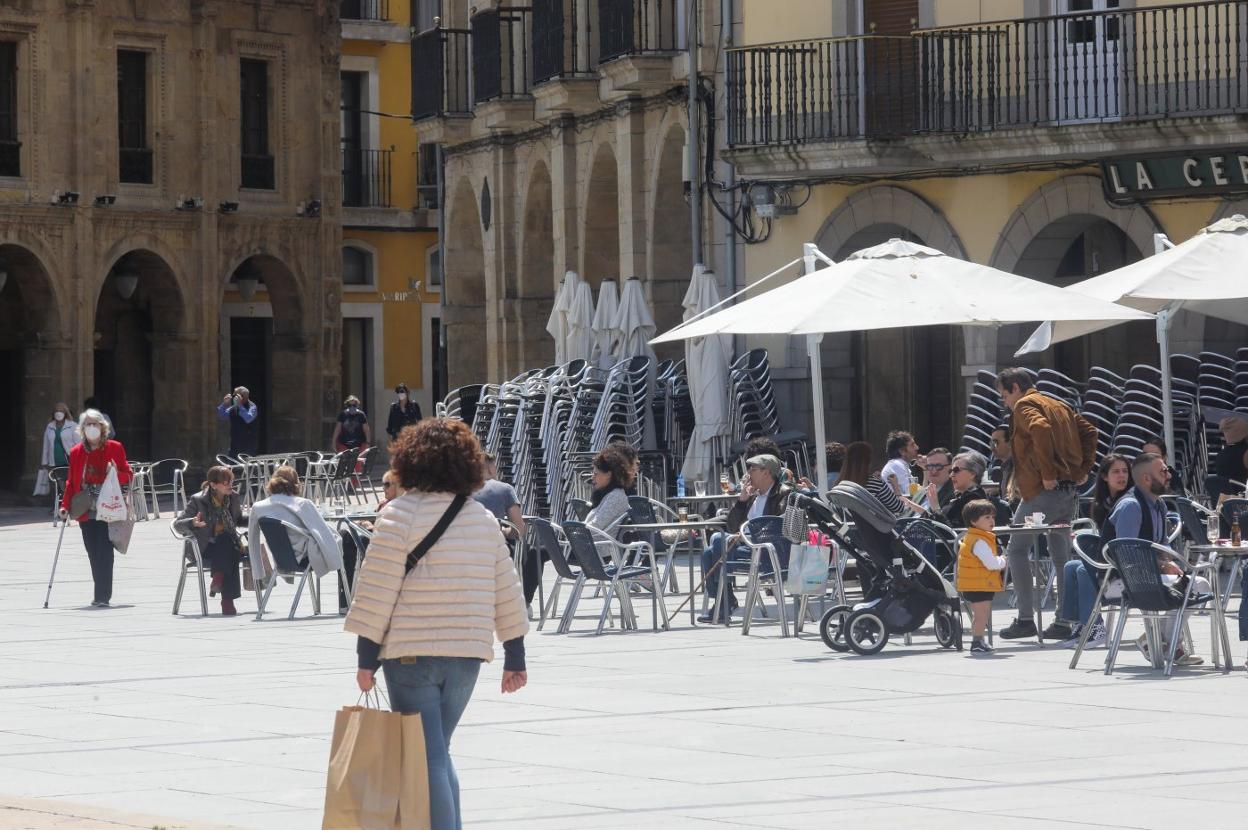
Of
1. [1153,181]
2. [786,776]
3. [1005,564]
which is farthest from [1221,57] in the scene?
[786,776]

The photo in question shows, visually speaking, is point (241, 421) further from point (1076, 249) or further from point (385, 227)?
point (1076, 249)

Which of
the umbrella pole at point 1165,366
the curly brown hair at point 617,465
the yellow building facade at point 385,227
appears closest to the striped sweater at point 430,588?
the curly brown hair at point 617,465

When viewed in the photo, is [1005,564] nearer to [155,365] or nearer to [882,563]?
[882,563]

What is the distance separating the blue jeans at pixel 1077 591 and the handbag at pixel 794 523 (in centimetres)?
178

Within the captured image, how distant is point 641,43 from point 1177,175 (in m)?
7.20

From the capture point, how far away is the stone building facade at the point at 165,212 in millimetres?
38781

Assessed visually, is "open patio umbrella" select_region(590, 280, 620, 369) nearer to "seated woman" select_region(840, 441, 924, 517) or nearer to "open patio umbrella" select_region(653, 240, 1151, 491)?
"open patio umbrella" select_region(653, 240, 1151, 491)

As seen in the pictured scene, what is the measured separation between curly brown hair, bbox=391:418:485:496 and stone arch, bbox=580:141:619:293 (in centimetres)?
2200

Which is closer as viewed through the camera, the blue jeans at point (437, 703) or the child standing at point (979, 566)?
the blue jeans at point (437, 703)

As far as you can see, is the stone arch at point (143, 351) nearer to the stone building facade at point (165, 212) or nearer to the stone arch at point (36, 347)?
the stone building facade at point (165, 212)

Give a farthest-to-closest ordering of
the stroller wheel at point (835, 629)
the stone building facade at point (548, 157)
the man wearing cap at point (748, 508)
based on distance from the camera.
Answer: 1. the stone building facade at point (548, 157)
2. the man wearing cap at point (748, 508)
3. the stroller wheel at point (835, 629)

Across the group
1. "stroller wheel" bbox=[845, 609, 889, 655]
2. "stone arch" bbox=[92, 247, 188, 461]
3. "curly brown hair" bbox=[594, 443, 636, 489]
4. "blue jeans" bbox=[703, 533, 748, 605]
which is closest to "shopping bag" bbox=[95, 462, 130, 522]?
"curly brown hair" bbox=[594, 443, 636, 489]

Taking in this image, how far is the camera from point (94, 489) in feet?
63.4

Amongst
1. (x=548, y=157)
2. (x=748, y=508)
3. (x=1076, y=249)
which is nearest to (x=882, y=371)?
(x=1076, y=249)
